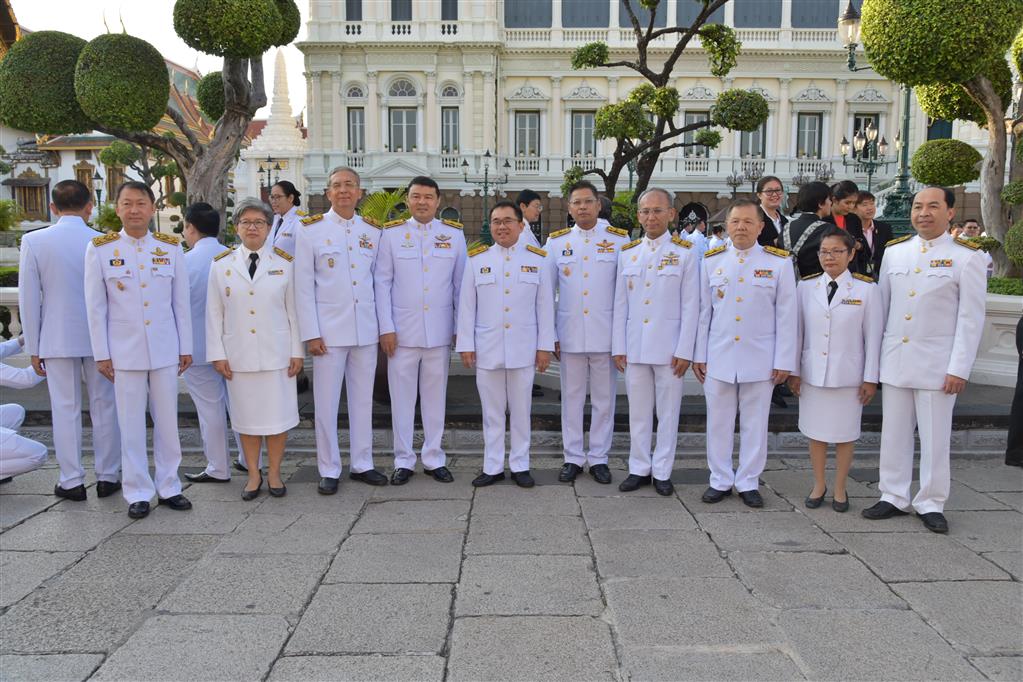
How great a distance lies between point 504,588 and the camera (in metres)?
3.30

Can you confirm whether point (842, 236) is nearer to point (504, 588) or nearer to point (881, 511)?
point (881, 511)

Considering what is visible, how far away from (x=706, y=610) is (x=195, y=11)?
24.9 feet

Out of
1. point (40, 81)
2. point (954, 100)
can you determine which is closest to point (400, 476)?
point (40, 81)

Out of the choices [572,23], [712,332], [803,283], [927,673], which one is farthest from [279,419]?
[572,23]

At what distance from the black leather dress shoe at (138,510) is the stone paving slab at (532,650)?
6.85 feet

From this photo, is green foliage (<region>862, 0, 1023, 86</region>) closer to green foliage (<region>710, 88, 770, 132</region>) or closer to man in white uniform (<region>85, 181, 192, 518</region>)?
green foliage (<region>710, 88, 770, 132</region>)

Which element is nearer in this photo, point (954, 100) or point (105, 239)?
point (105, 239)

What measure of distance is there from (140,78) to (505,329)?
237 inches

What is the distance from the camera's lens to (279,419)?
455 centimetres

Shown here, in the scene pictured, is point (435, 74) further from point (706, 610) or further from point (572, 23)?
point (706, 610)

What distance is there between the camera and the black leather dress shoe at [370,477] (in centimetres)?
483

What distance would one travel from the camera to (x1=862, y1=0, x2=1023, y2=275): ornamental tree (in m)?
7.92

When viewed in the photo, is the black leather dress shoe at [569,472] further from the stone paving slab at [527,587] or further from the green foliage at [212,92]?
the green foliage at [212,92]

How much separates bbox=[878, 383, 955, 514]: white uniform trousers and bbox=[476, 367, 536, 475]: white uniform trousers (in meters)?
1.94
